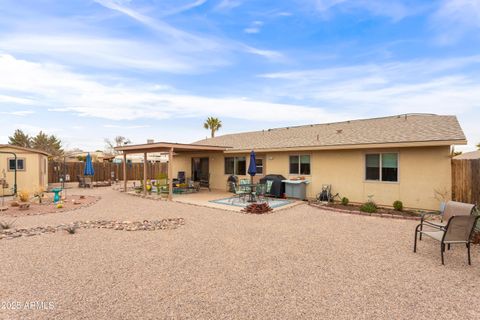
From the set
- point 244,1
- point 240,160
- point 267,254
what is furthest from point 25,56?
point 267,254

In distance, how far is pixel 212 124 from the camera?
37.9 meters

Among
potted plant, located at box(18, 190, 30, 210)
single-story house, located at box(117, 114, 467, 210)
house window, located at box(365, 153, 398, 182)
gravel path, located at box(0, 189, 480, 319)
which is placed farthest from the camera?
house window, located at box(365, 153, 398, 182)

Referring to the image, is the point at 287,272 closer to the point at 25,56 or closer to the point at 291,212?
the point at 291,212

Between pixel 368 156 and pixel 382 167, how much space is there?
0.70 m

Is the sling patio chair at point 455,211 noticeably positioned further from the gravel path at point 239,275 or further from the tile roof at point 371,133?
the tile roof at point 371,133

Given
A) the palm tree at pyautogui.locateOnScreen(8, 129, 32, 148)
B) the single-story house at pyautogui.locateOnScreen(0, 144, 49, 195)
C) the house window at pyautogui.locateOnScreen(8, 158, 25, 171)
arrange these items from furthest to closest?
the palm tree at pyautogui.locateOnScreen(8, 129, 32, 148) < the house window at pyautogui.locateOnScreen(8, 158, 25, 171) < the single-story house at pyautogui.locateOnScreen(0, 144, 49, 195)

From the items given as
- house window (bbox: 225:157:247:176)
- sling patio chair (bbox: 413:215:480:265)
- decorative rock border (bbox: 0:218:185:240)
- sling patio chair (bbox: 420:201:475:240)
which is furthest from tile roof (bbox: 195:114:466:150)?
decorative rock border (bbox: 0:218:185:240)

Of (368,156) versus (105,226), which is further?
(368,156)

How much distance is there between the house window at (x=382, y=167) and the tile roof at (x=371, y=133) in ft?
2.27

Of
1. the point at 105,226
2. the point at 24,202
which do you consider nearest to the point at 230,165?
the point at 105,226

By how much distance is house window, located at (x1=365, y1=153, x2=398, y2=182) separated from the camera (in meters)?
9.77

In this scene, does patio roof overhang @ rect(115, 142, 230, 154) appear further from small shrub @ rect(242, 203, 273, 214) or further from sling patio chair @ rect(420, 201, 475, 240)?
sling patio chair @ rect(420, 201, 475, 240)

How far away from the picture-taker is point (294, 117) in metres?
23.2

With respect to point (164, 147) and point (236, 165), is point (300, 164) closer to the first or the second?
point (236, 165)
